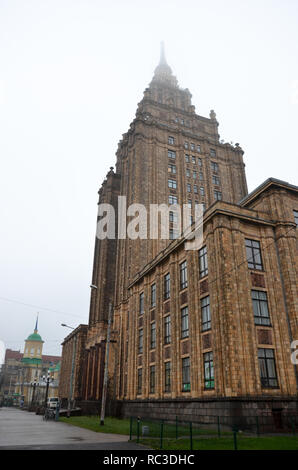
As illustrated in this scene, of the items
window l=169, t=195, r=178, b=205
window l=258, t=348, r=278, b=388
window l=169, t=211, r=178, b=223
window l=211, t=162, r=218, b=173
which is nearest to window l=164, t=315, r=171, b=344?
window l=258, t=348, r=278, b=388

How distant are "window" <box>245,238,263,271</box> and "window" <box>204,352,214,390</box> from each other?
7880mm

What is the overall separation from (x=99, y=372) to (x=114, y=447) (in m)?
38.6

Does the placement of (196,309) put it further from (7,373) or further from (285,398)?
(7,373)

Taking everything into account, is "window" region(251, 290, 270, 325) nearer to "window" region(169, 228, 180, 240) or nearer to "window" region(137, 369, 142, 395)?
"window" region(137, 369, 142, 395)

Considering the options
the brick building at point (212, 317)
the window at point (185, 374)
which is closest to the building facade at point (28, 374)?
the brick building at point (212, 317)

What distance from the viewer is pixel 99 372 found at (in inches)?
2035

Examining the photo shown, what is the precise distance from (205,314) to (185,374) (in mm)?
5931

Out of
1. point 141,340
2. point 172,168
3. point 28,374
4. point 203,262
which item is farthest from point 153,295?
point 28,374

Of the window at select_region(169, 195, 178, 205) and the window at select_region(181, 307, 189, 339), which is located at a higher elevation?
the window at select_region(169, 195, 178, 205)

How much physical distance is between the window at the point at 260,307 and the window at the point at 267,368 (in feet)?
7.15

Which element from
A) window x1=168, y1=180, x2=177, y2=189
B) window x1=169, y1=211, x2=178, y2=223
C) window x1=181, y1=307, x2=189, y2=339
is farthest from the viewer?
window x1=168, y1=180, x2=177, y2=189

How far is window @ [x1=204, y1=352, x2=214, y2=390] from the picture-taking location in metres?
26.1

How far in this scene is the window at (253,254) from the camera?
2863 centimetres

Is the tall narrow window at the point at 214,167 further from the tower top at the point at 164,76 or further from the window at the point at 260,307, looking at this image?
the window at the point at 260,307
